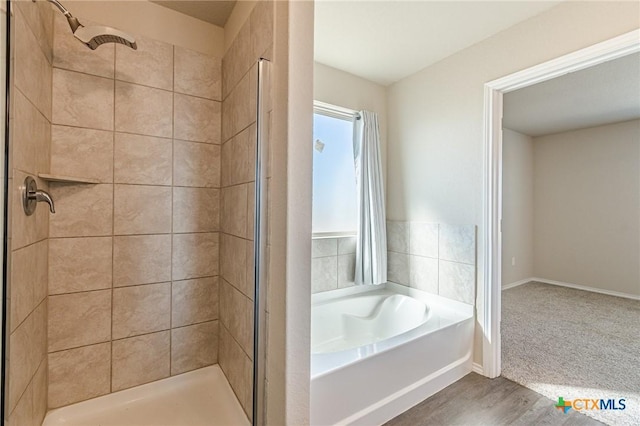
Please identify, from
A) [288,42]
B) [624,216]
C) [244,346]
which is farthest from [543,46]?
[624,216]

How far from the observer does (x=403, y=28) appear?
2014 millimetres

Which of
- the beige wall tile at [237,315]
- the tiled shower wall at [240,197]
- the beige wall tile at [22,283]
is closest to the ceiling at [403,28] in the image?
the tiled shower wall at [240,197]

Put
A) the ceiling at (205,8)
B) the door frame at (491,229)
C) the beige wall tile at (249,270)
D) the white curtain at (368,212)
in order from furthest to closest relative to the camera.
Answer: the white curtain at (368,212) < the door frame at (491,229) < the ceiling at (205,8) < the beige wall tile at (249,270)

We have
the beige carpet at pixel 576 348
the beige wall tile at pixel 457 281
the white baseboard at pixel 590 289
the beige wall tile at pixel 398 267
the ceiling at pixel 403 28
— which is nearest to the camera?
the ceiling at pixel 403 28

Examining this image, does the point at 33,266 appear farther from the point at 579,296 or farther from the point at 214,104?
the point at 579,296

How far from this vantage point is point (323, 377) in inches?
54.4

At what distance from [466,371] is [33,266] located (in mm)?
2594

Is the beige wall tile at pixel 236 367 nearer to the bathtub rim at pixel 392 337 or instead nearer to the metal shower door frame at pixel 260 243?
the metal shower door frame at pixel 260 243

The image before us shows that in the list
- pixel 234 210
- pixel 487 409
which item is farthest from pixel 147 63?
pixel 487 409

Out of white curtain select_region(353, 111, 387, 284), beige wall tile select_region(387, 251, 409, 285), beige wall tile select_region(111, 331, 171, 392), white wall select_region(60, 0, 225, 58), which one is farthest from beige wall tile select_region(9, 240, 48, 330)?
beige wall tile select_region(387, 251, 409, 285)

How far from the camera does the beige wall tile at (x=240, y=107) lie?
1320 mm

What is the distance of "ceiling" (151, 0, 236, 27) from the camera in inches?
62.2

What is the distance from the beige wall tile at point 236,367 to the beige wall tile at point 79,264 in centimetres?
68

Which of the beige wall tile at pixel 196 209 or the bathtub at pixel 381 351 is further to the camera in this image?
the beige wall tile at pixel 196 209
